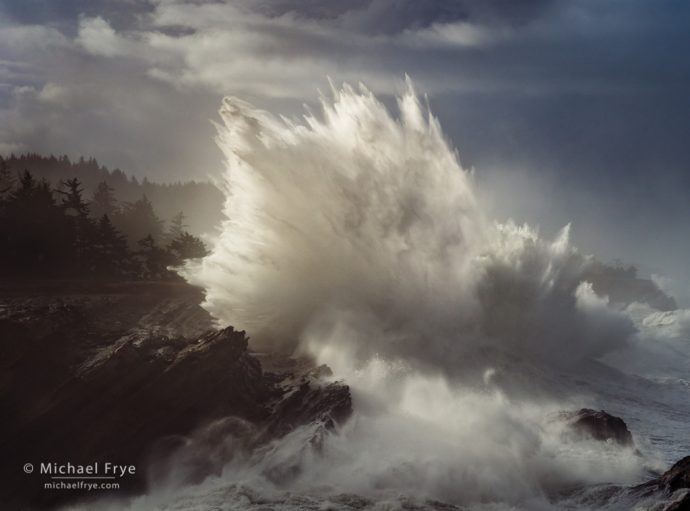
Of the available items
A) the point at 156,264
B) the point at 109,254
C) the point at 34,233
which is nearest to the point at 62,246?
the point at 34,233

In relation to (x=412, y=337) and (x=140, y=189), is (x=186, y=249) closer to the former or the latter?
(x=412, y=337)

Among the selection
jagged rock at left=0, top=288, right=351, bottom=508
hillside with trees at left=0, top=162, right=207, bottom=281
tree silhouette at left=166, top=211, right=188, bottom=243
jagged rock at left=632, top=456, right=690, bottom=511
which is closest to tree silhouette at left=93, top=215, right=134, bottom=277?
hillside with trees at left=0, top=162, right=207, bottom=281

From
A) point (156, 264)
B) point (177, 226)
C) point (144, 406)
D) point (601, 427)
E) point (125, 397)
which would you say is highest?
point (177, 226)

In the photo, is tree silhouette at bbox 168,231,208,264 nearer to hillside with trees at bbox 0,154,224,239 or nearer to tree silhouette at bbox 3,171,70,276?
tree silhouette at bbox 3,171,70,276

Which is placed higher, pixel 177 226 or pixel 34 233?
pixel 177 226

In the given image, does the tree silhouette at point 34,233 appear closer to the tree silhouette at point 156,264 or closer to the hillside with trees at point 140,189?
the tree silhouette at point 156,264

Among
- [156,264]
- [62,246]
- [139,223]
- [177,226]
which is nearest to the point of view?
[62,246]

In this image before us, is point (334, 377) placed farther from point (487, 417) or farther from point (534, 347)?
point (534, 347)

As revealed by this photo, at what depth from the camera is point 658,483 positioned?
19375 mm

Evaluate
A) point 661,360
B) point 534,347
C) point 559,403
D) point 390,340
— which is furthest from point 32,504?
point 661,360

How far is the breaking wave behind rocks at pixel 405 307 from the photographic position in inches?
885

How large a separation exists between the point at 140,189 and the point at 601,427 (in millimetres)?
132917

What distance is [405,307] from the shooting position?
37344 millimetres

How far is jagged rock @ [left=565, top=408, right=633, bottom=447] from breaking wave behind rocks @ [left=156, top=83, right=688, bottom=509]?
61cm
